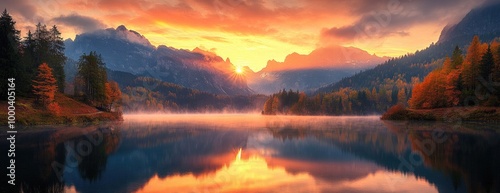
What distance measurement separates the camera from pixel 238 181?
2216 centimetres

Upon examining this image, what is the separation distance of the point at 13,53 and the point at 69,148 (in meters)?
53.2

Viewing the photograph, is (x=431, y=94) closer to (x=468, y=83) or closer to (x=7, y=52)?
(x=468, y=83)

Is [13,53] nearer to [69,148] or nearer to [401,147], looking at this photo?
[69,148]

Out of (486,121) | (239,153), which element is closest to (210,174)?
(239,153)

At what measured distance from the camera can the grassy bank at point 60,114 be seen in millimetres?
68062

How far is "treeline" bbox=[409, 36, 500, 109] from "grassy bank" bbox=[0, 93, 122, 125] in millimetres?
100203

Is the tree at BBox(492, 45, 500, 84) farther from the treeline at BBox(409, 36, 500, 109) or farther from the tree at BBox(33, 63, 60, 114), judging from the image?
the tree at BBox(33, 63, 60, 114)

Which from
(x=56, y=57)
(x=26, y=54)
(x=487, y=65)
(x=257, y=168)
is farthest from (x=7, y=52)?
(x=487, y=65)

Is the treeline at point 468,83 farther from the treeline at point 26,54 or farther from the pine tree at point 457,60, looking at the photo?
the treeline at point 26,54

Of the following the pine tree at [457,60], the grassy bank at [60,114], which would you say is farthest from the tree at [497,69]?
the grassy bank at [60,114]

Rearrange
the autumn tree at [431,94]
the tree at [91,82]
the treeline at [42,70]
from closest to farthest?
1. the treeline at [42,70]
2. the tree at [91,82]
3. the autumn tree at [431,94]

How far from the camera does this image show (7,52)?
240 ft

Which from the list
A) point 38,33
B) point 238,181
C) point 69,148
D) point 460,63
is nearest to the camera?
point 238,181

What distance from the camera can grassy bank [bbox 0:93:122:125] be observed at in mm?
68062
